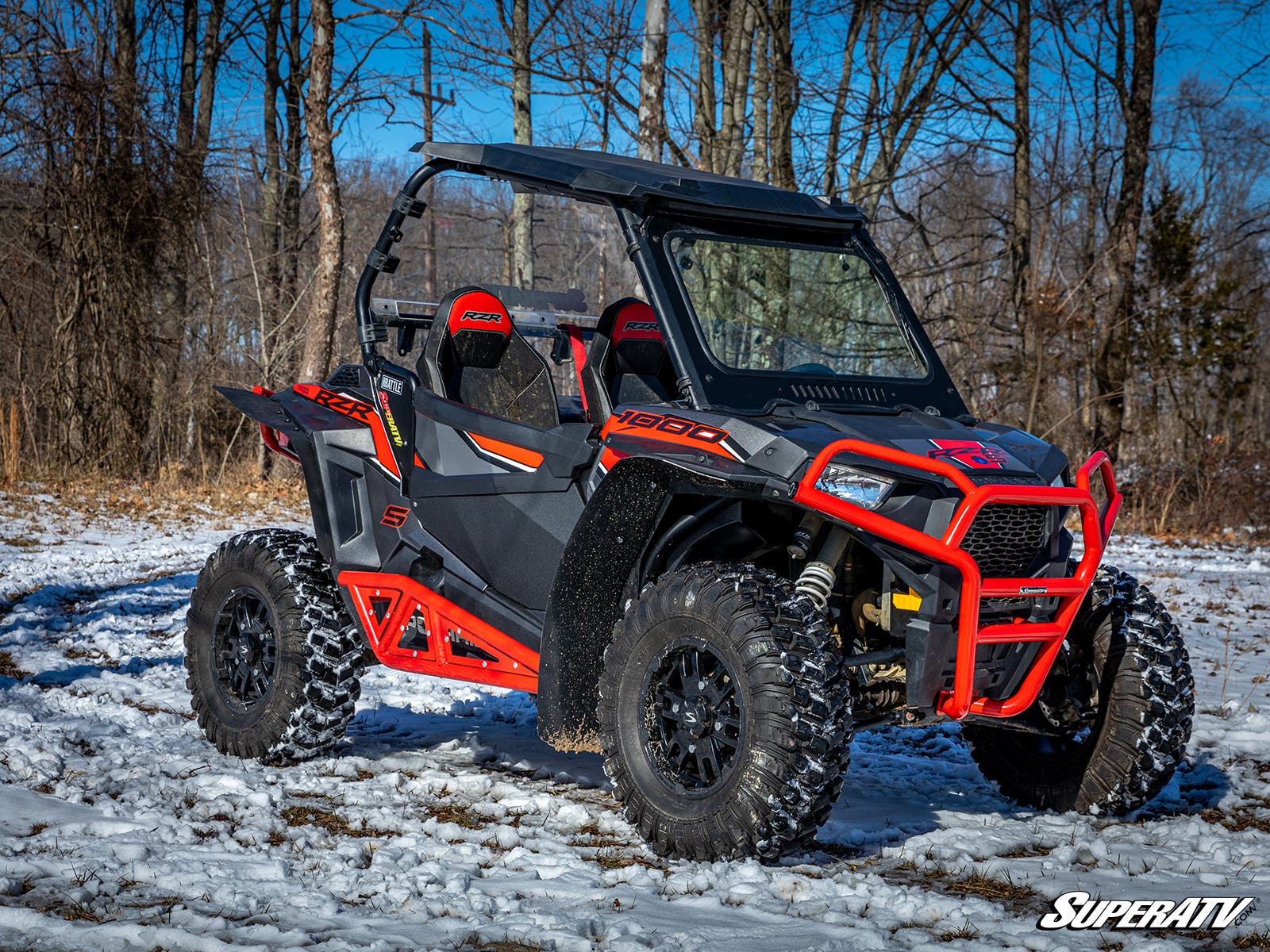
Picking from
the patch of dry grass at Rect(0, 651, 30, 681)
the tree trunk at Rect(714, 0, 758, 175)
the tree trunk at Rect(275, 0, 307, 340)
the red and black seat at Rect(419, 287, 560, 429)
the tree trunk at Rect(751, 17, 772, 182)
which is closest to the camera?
the red and black seat at Rect(419, 287, 560, 429)

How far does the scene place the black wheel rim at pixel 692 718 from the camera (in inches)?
148

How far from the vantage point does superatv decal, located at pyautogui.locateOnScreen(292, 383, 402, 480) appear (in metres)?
5.03

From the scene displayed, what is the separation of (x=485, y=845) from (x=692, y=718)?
804 millimetres

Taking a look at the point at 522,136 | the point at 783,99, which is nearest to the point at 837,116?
the point at 783,99

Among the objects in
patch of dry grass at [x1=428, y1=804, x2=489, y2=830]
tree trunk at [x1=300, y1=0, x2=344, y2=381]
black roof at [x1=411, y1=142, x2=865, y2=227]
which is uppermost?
tree trunk at [x1=300, y1=0, x2=344, y2=381]

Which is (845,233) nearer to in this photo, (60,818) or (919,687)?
(919,687)

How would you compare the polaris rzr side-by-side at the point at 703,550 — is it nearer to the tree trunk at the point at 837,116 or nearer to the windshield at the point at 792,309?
the windshield at the point at 792,309

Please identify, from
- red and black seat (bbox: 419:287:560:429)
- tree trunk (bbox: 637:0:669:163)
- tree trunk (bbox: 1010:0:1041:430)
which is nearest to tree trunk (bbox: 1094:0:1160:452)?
tree trunk (bbox: 1010:0:1041:430)

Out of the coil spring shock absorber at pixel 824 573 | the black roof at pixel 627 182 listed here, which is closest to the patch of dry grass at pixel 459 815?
the coil spring shock absorber at pixel 824 573

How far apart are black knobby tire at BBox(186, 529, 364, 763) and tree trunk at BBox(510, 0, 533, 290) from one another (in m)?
16.8

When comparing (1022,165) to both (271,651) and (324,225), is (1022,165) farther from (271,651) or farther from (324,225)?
(271,651)

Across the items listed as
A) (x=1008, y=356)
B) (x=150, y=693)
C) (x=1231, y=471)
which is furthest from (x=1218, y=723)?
(x=1008, y=356)

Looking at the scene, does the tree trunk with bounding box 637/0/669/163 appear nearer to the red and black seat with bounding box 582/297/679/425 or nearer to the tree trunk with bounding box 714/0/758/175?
the tree trunk with bounding box 714/0/758/175

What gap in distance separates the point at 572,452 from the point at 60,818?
6.73 feet
